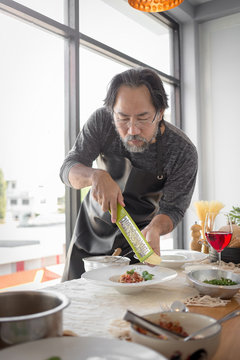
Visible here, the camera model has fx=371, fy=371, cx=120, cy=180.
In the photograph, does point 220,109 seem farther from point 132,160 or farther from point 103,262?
point 103,262

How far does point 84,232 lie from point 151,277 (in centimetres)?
100

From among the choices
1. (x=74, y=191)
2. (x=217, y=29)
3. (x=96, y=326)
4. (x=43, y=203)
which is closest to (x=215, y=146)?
(x=217, y=29)

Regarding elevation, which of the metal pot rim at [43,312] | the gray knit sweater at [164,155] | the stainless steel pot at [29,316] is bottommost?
the stainless steel pot at [29,316]

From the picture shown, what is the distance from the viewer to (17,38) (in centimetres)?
247

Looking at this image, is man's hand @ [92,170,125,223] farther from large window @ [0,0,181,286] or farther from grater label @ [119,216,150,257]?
large window @ [0,0,181,286]

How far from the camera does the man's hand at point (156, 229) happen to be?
4.81 ft

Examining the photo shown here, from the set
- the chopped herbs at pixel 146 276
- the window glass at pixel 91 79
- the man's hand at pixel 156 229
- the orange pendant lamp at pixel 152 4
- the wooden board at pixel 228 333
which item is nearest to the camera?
the wooden board at pixel 228 333

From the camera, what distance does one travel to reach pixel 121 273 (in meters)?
1.25

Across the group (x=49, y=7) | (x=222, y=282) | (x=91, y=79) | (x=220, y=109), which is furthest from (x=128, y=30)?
(x=222, y=282)

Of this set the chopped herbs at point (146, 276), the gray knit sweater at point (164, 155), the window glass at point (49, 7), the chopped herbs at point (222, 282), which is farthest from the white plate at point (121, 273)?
the window glass at point (49, 7)

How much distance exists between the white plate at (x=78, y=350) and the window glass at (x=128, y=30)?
2.86 metres

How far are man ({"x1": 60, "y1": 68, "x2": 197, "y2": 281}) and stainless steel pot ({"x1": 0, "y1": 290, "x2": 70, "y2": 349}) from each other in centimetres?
109

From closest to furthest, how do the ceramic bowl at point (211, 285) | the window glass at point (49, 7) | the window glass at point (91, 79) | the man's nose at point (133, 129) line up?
1. the ceramic bowl at point (211, 285)
2. the man's nose at point (133, 129)
3. the window glass at point (49, 7)
4. the window glass at point (91, 79)

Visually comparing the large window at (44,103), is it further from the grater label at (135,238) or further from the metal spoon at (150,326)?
the metal spoon at (150,326)
